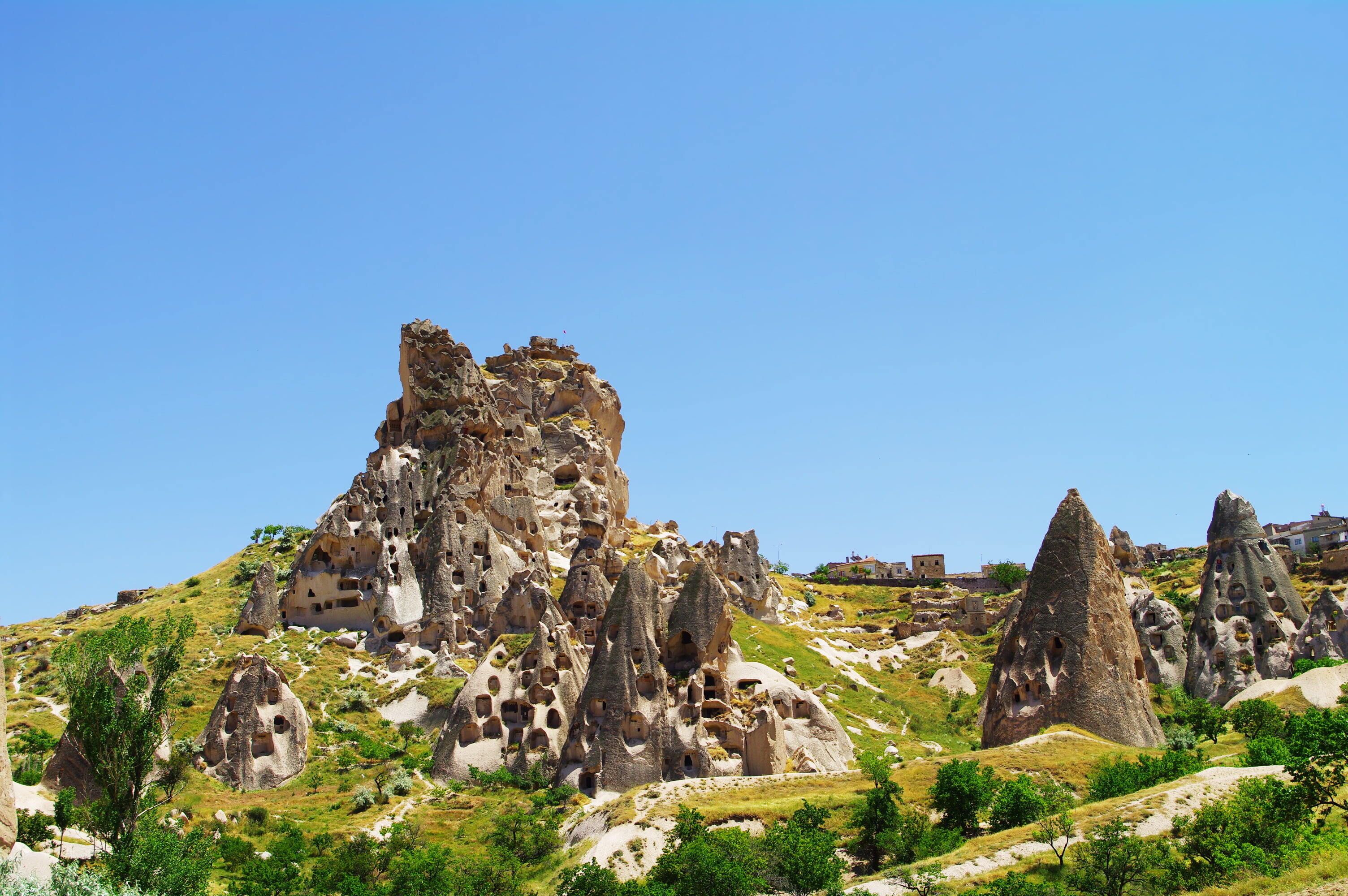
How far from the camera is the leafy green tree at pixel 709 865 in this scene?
112 ft

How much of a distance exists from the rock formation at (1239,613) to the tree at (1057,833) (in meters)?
34.2

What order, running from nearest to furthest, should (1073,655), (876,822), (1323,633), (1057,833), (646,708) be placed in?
1. (1057,833)
2. (876,822)
3. (1073,655)
4. (646,708)
5. (1323,633)

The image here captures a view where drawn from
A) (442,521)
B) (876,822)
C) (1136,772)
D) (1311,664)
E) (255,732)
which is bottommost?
(876,822)

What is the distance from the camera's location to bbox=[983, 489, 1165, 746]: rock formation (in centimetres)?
4250

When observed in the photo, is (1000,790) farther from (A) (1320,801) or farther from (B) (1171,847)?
(A) (1320,801)

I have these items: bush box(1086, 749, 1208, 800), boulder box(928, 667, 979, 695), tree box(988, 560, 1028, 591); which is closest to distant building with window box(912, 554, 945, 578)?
tree box(988, 560, 1028, 591)

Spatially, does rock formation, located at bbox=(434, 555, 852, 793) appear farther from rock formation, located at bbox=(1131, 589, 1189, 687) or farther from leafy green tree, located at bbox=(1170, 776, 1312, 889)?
rock formation, located at bbox=(1131, 589, 1189, 687)

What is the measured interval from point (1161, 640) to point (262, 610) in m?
58.0

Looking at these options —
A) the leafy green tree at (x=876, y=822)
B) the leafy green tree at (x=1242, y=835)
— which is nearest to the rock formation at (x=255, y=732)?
the leafy green tree at (x=876, y=822)

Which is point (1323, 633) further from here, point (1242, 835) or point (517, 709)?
point (517, 709)

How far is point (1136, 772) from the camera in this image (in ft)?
124

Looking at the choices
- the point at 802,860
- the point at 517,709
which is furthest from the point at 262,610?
the point at 802,860

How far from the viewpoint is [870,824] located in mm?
38656

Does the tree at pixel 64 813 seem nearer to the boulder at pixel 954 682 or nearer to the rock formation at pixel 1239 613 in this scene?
the rock formation at pixel 1239 613
